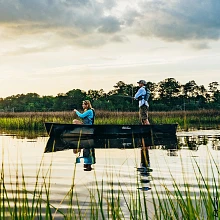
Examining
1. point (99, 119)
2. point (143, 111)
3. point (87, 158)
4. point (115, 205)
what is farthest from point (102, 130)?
point (115, 205)

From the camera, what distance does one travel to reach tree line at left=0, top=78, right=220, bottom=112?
55688 mm

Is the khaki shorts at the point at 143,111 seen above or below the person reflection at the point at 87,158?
above

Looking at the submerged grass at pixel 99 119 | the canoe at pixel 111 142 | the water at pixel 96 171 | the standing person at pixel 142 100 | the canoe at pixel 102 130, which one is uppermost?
the standing person at pixel 142 100

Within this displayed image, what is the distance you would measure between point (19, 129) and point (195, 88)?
44.7 meters

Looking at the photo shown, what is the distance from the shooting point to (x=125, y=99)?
55406mm

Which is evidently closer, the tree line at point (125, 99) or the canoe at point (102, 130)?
the canoe at point (102, 130)

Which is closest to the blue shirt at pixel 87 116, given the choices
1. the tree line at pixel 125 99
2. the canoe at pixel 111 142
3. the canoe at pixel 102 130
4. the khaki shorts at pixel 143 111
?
the canoe at pixel 102 130

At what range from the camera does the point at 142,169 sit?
391 inches

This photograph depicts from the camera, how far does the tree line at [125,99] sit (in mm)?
55688

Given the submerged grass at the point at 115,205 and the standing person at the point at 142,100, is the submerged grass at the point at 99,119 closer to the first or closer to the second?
the standing person at the point at 142,100

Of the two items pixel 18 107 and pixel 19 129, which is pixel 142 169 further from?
pixel 18 107

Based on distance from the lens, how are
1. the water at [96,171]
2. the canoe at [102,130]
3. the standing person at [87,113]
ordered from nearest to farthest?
the water at [96,171], the standing person at [87,113], the canoe at [102,130]

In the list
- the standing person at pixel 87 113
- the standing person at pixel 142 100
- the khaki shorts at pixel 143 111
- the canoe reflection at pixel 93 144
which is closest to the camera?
the canoe reflection at pixel 93 144

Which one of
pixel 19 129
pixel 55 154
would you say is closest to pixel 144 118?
pixel 55 154
